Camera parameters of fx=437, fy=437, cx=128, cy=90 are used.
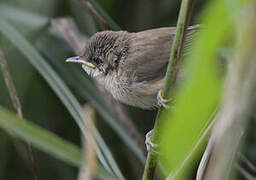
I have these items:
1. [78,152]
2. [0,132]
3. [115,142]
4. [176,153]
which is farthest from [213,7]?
[115,142]

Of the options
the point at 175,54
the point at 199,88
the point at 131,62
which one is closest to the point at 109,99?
the point at 131,62

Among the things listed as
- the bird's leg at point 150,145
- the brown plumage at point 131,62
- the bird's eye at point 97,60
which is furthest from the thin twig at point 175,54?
the bird's eye at point 97,60

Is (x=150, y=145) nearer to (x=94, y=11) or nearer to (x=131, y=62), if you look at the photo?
(x=131, y=62)

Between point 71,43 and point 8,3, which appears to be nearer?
point 71,43

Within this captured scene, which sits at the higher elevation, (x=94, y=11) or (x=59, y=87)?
(x=94, y=11)

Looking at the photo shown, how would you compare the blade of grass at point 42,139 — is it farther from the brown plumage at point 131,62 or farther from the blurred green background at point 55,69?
the blurred green background at point 55,69

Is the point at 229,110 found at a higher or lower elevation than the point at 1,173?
higher

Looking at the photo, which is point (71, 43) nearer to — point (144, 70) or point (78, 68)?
point (78, 68)
